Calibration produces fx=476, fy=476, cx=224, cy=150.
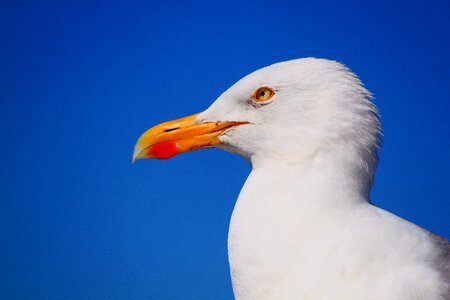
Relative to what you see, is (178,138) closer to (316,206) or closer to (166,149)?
(166,149)

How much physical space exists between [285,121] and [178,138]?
2.95ft

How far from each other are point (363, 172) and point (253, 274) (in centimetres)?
99

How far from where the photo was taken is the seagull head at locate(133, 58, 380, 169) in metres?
3.08

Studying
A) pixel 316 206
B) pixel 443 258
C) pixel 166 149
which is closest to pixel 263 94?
pixel 166 149

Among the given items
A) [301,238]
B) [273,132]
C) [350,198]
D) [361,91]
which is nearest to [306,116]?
[273,132]

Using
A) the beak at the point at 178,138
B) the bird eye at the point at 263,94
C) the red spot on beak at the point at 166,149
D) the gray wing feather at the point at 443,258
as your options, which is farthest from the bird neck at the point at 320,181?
the red spot on beak at the point at 166,149

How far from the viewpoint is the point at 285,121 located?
3.30 m

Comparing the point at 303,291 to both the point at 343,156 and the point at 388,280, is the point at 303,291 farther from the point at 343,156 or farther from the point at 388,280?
the point at 343,156

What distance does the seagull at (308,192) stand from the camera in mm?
2482

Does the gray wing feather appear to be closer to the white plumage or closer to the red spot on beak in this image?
the white plumage

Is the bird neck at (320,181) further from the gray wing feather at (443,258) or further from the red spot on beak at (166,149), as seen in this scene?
the red spot on beak at (166,149)

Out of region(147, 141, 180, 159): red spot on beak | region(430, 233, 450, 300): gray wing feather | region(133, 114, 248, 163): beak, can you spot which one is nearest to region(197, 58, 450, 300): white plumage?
region(430, 233, 450, 300): gray wing feather

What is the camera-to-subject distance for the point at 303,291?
2.49 meters

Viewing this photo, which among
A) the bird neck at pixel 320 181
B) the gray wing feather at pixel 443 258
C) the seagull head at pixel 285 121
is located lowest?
the gray wing feather at pixel 443 258
